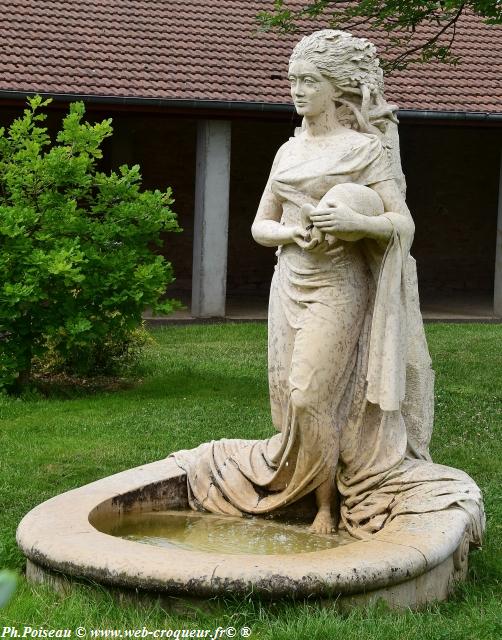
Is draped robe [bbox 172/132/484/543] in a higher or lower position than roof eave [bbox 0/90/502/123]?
lower

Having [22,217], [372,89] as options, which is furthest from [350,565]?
[22,217]

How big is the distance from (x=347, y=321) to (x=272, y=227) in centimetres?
54

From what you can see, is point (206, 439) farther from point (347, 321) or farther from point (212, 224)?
point (212, 224)

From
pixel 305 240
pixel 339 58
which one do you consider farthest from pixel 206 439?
pixel 339 58

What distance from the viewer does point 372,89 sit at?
5.37m

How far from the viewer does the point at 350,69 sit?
528 centimetres

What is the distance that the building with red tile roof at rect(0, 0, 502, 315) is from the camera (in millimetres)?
16281

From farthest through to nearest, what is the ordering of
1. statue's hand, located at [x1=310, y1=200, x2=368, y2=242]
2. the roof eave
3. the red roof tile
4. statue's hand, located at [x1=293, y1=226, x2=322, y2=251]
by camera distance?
the red roof tile < the roof eave < statue's hand, located at [x1=293, y1=226, x2=322, y2=251] < statue's hand, located at [x1=310, y1=200, x2=368, y2=242]

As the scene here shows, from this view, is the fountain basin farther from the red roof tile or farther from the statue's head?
the red roof tile

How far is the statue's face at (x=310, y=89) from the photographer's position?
529cm

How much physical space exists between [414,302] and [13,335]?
19.2ft

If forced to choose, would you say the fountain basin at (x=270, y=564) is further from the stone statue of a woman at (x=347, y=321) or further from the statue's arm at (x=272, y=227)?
the statue's arm at (x=272, y=227)

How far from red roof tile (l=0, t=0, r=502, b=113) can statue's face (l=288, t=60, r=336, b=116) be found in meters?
10.7

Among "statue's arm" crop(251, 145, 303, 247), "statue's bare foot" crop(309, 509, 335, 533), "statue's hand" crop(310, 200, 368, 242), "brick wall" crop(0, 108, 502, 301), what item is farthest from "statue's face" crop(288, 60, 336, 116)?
"brick wall" crop(0, 108, 502, 301)
